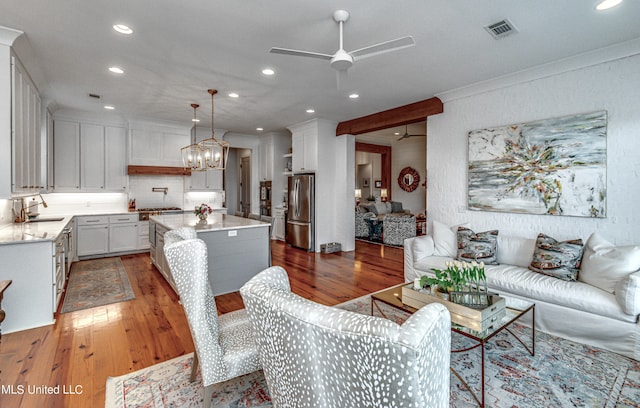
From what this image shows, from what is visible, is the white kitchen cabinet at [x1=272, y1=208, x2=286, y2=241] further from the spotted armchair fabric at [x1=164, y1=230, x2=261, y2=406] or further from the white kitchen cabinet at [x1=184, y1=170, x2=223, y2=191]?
the spotted armchair fabric at [x1=164, y1=230, x2=261, y2=406]

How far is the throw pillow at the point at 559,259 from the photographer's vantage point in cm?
288

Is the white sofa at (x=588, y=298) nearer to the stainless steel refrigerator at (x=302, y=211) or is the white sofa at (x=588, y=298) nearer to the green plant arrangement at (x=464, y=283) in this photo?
the green plant arrangement at (x=464, y=283)

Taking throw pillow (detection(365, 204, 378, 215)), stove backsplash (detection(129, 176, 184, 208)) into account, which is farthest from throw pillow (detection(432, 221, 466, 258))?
stove backsplash (detection(129, 176, 184, 208))

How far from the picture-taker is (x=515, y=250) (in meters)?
3.49

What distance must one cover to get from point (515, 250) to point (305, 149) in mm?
4342

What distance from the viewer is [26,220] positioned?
14.2 ft

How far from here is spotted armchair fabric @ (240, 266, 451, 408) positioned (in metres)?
0.66

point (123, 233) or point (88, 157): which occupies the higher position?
point (88, 157)

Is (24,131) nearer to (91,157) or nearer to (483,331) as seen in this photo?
(91,157)

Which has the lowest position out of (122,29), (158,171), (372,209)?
(372,209)

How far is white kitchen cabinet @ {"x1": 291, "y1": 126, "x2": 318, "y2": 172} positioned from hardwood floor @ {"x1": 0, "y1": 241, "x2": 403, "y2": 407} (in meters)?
2.63

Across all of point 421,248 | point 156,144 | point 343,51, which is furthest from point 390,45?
point 156,144

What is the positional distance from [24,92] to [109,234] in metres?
3.04

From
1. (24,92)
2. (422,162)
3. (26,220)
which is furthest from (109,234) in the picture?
(422,162)
